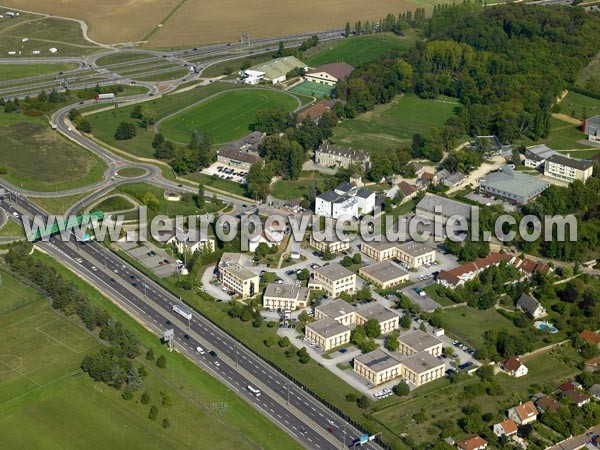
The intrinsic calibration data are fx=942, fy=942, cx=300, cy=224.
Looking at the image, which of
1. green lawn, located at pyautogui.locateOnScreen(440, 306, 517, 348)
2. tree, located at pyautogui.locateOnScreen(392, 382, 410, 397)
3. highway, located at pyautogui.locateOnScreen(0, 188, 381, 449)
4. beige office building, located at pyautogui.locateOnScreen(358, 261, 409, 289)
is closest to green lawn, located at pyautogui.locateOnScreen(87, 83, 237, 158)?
highway, located at pyautogui.locateOnScreen(0, 188, 381, 449)

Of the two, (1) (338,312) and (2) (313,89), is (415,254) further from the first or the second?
(2) (313,89)

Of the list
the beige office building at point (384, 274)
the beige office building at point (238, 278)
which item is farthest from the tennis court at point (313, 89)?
the beige office building at point (238, 278)

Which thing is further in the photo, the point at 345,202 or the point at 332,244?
the point at 345,202

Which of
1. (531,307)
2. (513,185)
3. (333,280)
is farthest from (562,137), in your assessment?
(333,280)

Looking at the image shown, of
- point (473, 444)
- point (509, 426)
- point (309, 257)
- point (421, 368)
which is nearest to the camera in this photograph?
point (473, 444)

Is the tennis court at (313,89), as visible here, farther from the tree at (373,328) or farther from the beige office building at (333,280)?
the tree at (373,328)

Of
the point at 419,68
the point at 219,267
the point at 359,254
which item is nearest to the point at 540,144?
the point at 419,68

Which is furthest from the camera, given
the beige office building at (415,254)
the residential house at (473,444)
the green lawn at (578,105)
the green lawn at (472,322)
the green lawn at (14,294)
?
the green lawn at (578,105)
